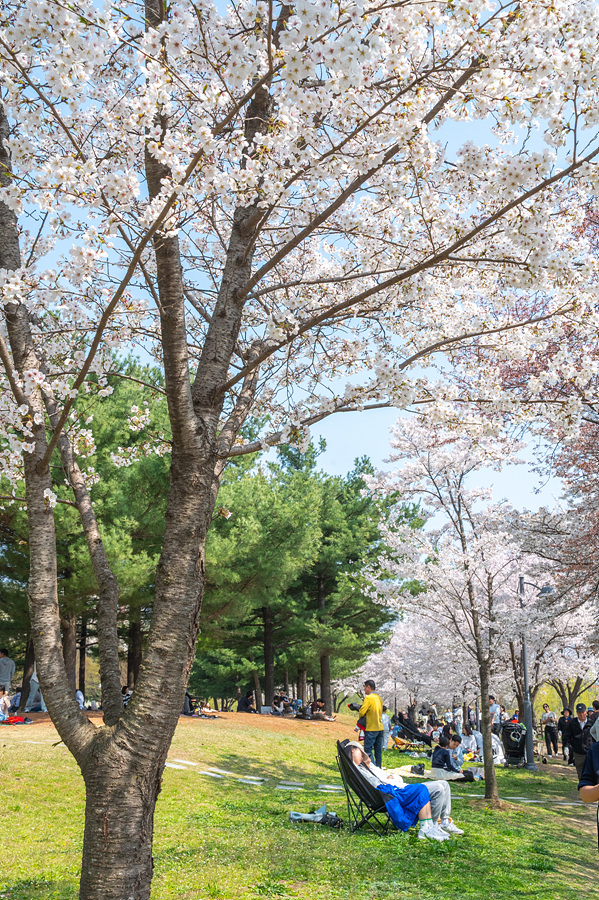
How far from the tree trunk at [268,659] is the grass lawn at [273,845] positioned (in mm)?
13176

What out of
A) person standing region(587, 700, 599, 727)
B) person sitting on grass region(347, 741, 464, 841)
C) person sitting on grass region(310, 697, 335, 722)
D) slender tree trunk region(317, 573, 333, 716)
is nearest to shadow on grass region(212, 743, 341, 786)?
person sitting on grass region(347, 741, 464, 841)

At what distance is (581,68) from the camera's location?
123 inches

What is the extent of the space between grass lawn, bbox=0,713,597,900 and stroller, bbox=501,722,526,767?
5.00m

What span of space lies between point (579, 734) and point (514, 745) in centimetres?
269

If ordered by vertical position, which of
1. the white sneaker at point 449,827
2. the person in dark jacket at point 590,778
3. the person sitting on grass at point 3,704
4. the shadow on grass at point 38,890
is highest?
the person in dark jacket at point 590,778

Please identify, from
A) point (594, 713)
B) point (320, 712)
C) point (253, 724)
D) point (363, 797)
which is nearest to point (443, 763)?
point (594, 713)

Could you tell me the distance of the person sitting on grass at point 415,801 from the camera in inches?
251

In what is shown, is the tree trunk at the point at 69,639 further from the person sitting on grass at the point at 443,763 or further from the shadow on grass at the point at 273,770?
the person sitting on grass at the point at 443,763

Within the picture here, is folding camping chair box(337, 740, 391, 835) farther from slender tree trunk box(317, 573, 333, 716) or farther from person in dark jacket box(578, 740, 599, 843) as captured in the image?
slender tree trunk box(317, 573, 333, 716)

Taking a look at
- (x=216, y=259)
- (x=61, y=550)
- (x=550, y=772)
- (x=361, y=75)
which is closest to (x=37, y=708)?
(x=61, y=550)

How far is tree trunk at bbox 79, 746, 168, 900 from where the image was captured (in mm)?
2973

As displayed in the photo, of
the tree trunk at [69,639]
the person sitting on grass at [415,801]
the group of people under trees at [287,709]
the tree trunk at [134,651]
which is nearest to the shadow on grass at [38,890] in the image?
the person sitting on grass at [415,801]

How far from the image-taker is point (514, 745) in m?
15.3

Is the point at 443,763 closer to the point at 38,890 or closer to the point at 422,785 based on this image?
the point at 422,785
